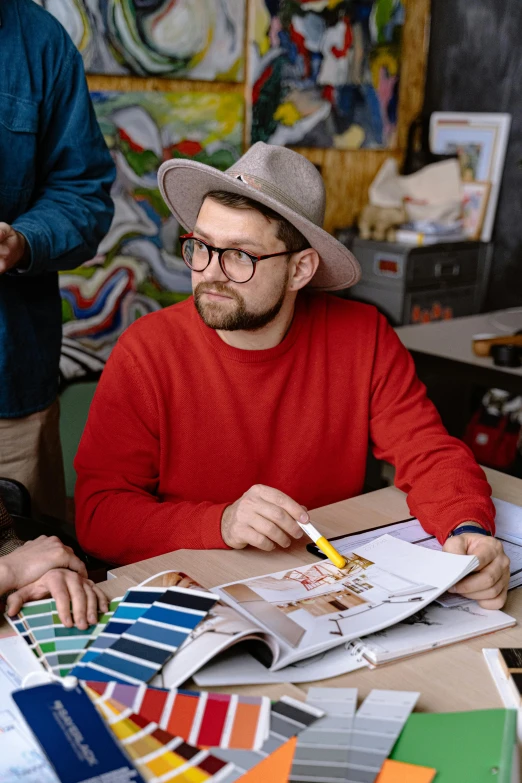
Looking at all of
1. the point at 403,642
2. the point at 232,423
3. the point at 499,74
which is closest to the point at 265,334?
the point at 232,423

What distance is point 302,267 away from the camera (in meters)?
1.77

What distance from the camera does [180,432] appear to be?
1690 millimetres

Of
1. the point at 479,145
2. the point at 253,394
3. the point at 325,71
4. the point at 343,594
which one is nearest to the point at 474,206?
the point at 479,145

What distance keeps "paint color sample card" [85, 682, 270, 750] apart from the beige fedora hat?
93 cm

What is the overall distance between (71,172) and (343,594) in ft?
4.33

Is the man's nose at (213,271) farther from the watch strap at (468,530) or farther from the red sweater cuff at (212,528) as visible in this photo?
the watch strap at (468,530)

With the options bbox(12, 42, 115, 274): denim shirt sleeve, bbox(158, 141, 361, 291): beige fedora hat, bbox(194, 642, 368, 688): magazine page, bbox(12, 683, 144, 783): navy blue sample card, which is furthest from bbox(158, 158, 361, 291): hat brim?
bbox(12, 683, 144, 783): navy blue sample card

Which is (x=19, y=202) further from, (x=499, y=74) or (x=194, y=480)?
(x=499, y=74)

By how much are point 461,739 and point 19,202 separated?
1536 mm

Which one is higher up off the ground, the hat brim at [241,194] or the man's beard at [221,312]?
the hat brim at [241,194]

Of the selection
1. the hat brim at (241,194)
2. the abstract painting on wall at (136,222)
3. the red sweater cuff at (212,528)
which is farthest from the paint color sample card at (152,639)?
the abstract painting on wall at (136,222)

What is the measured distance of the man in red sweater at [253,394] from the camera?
1562 mm

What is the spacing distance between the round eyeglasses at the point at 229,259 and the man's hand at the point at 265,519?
0.48m

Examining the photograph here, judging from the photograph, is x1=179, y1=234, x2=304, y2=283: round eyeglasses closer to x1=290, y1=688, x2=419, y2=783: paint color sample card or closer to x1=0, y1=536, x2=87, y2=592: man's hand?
x1=0, y1=536, x2=87, y2=592: man's hand
